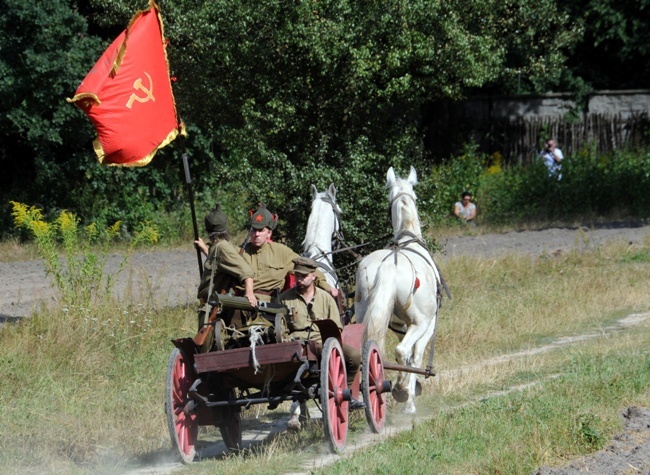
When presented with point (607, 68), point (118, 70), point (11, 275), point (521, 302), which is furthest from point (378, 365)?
point (607, 68)

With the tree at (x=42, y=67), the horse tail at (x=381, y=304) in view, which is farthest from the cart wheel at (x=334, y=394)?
the tree at (x=42, y=67)

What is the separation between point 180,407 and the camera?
28.8 ft

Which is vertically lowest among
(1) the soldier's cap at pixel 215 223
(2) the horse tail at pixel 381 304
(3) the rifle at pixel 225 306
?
(2) the horse tail at pixel 381 304

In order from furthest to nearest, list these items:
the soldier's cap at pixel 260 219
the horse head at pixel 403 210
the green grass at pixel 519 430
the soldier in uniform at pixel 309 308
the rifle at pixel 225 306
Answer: the horse head at pixel 403 210 < the soldier's cap at pixel 260 219 < the soldier in uniform at pixel 309 308 < the rifle at pixel 225 306 < the green grass at pixel 519 430

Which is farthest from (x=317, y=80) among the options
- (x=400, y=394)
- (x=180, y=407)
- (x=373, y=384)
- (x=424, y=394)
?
(x=180, y=407)

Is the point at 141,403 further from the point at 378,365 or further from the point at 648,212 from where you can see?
the point at 648,212

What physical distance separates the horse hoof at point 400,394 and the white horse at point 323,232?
1.47 metres

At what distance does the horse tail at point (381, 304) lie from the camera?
33.8 ft

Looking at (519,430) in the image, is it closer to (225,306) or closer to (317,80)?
(225,306)

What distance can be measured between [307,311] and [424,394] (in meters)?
2.30

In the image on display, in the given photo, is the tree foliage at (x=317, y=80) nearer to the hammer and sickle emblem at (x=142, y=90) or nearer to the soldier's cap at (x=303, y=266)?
Answer: the hammer and sickle emblem at (x=142, y=90)

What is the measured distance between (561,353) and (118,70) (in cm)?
629

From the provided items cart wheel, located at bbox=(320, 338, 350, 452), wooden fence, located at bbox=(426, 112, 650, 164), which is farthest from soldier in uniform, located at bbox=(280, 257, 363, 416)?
wooden fence, located at bbox=(426, 112, 650, 164)

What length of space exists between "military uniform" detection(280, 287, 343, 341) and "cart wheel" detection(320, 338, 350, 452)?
36 centimetres
